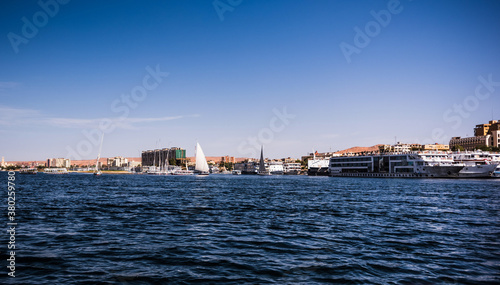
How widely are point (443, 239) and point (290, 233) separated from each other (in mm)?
8336

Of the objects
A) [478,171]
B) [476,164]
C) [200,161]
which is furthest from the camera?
[200,161]

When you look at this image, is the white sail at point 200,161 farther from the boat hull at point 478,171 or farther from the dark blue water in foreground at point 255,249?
the dark blue water in foreground at point 255,249

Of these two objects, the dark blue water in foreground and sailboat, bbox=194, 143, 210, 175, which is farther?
sailboat, bbox=194, 143, 210, 175

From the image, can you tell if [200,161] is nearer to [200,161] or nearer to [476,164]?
[200,161]

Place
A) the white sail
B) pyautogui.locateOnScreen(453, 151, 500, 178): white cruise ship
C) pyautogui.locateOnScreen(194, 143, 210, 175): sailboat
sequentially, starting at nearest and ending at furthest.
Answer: pyautogui.locateOnScreen(453, 151, 500, 178): white cruise ship < the white sail < pyautogui.locateOnScreen(194, 143, 210, 175): sailboat

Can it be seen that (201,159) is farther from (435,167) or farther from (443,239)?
(443,239)

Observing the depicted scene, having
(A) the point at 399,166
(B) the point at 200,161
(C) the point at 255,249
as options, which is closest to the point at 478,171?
(A) the point at 399,166

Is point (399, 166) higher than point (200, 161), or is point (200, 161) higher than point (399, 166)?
point (200, 161)

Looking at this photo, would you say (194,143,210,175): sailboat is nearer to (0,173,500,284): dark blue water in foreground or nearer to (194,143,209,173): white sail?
(194,143,209,173): white sail

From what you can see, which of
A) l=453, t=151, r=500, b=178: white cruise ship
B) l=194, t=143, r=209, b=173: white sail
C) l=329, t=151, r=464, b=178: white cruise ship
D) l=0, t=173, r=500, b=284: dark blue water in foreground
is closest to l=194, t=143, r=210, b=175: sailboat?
l=194, t=143, r=209, b=173: white sail

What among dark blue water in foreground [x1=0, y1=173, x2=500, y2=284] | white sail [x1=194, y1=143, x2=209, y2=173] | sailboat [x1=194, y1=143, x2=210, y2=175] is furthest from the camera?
sailboat [x1=194, y1=143, x2=210, y2=175]

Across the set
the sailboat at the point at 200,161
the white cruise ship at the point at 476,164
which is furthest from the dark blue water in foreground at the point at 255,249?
the sailboat at the point at 200,161

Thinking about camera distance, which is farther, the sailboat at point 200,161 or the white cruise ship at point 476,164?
the sailboat at point 200,161

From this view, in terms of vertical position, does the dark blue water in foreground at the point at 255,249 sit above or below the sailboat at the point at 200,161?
below
